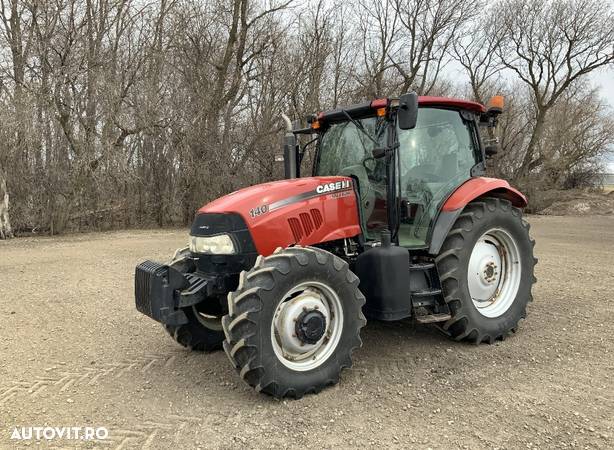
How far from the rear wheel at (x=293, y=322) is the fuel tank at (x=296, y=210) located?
31cm

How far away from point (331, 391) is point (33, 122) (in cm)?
1158

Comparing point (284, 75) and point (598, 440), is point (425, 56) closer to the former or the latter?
point (284, 75)

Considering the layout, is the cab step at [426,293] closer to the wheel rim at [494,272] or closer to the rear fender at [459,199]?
the rear fender at [459,199]

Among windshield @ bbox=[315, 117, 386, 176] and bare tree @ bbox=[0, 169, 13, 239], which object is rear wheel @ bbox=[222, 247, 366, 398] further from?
bare tree @ bbox=[0, 169, 13, 239]

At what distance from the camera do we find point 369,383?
3.41 m

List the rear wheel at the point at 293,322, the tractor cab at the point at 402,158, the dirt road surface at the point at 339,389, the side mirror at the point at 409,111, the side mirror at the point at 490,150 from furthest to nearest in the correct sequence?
the side mirror at the point at 490,150 → the tractor cab at the point at 402,158 → the side mirror at the point at 409,111 → the rear wheel at the point at 293,322 → the dirt road surface at the point at 339,389

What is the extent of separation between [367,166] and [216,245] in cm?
147

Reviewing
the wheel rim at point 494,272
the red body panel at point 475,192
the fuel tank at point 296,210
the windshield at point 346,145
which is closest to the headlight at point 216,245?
the fuel tank at point 296,210

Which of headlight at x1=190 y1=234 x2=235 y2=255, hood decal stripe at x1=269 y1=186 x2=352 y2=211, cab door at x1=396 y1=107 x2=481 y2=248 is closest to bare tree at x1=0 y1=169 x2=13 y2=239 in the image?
headlight at x1=190 y1=234 x2=235 y2=255

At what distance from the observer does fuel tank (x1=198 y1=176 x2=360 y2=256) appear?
3432mm

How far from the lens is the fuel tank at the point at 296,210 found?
3.43 metres

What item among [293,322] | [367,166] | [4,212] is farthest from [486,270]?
[4,212]

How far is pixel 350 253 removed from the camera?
158 inches

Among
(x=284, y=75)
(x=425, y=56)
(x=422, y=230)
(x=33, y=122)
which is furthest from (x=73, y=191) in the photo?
(x=425, y=56)
